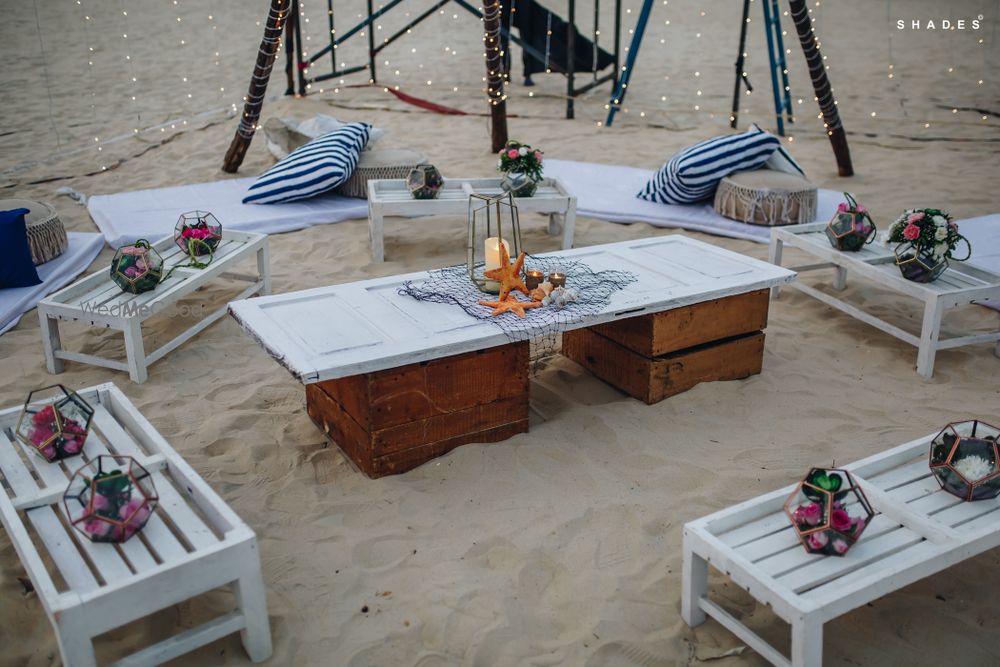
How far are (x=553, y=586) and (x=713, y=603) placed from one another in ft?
1.28

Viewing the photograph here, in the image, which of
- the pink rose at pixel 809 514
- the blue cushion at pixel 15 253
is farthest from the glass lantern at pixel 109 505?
the blue cushion at pixel 15 253

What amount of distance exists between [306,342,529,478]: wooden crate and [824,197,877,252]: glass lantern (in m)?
1.58

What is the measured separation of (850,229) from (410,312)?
1.87 m

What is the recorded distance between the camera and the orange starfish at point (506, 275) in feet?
9.39

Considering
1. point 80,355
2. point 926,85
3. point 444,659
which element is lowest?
point 444,659

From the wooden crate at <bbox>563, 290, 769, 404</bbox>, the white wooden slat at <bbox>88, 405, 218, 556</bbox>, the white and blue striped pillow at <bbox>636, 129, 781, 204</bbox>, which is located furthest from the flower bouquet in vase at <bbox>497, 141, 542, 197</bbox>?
the white wooden slat at <bbox>88, 405, 218, 556</bbox>

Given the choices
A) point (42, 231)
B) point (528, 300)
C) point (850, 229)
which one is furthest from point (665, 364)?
point (42, 231)

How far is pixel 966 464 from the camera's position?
2113 millimetres

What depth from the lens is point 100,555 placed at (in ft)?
6.20

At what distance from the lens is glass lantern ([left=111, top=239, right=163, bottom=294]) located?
332 cm

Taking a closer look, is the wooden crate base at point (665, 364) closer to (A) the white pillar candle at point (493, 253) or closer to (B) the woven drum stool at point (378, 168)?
(A) the white pillar candle at point (493, 253)

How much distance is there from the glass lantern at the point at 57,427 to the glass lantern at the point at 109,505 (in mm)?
288

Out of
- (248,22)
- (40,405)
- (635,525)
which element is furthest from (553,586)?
(248,22)

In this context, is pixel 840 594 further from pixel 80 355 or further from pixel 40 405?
pixel 80 355
